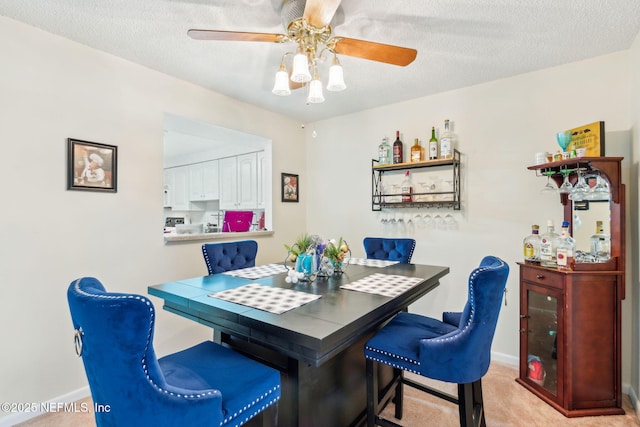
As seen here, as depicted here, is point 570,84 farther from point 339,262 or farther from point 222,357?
point 222,357

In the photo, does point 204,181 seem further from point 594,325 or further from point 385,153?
point 594,325

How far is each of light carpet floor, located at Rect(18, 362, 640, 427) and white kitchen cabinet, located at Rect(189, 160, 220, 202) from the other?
3659mm

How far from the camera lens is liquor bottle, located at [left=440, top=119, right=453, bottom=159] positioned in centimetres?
289

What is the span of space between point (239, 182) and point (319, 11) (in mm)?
3683

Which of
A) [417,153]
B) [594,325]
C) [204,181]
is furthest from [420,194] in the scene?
[204,181]

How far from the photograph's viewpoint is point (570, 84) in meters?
2.45

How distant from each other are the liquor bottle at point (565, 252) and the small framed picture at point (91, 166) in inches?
124

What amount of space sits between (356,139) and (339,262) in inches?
77.9

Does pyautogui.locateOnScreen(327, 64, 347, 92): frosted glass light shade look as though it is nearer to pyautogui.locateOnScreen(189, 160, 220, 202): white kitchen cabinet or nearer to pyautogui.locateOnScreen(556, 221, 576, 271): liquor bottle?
pyautogui.locateOnScreen(556, 221, 576, 271): liquor bottle

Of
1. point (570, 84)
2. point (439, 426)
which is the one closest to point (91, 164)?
point (439, 426)

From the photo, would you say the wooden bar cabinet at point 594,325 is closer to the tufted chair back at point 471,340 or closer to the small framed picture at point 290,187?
the tufted chair back at point 471,340

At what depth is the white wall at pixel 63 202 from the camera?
191cm

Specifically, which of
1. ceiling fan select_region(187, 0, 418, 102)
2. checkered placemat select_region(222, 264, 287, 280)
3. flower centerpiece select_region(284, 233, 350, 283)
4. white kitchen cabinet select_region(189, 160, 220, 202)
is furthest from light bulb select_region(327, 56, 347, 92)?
white kitchen cabinet select_region(189, 160, 220, 202)

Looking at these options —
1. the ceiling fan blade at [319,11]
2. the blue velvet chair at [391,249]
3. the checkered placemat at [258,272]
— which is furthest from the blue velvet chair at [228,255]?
the ceiling fan blade at [319,11]
